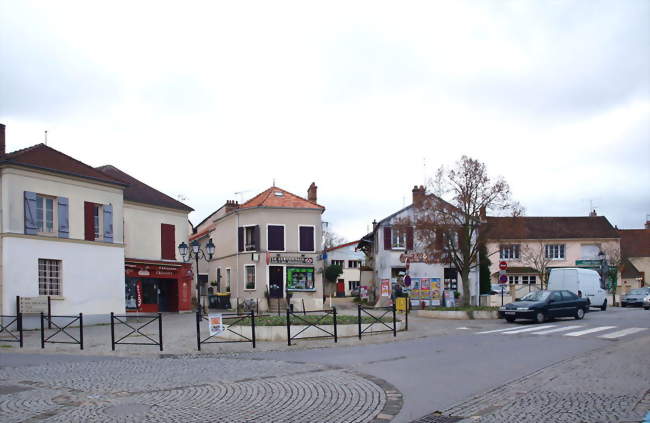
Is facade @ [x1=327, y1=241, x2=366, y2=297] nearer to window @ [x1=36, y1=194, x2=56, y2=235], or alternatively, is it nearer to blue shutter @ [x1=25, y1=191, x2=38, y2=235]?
window @ [x1=36, y1=194, x2=56, y2=235]

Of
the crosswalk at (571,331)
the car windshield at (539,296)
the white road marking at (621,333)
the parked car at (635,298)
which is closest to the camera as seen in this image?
the white road marking at (621,333)

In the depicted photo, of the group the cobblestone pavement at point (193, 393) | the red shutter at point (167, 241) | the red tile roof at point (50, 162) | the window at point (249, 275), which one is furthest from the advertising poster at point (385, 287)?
the cobblestone pavement at point (193, 393)

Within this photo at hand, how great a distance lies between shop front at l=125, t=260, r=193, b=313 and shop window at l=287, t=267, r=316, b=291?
19.6ft

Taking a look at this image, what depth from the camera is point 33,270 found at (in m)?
23.1

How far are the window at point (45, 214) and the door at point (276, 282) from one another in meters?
14.1

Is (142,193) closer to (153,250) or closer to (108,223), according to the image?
(153,250)

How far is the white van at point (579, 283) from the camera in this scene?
104ft

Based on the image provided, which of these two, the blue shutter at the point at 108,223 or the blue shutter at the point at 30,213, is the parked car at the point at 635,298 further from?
the blue shutter at the point at 30,213

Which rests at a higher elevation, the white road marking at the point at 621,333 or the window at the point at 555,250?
the window at the point at 555,250

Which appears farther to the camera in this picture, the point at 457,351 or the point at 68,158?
the point at 68,158

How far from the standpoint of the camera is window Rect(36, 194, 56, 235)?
78.1 ft

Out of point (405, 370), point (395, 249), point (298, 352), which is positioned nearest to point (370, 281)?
point (395, 249)

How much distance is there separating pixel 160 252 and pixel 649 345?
24.9 m

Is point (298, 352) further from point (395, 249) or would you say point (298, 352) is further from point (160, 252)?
point (395, 249)
